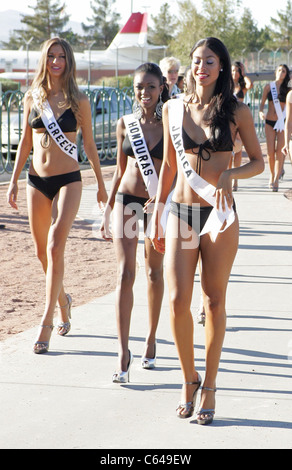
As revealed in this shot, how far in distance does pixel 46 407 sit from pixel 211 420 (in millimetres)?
836

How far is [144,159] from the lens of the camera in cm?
456

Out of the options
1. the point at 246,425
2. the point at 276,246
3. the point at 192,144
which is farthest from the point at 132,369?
the point at 276,246

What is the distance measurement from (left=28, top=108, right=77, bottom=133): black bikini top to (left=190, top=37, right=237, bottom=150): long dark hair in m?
1.42

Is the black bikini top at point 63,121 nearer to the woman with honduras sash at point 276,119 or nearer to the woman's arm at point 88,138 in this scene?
the woman's arm at point 88,138

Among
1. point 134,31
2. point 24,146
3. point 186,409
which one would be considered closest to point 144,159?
point 24,146

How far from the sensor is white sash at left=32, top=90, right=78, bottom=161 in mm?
5098

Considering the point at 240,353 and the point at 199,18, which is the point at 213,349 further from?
the point at 199,18

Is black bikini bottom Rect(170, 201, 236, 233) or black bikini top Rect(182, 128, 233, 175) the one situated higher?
black bikini top Rect(182, 128, 233, 175)

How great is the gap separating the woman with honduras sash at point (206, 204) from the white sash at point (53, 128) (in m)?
1.32

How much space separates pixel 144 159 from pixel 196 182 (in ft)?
2.54

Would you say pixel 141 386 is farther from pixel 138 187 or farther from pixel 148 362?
pixel 138 187

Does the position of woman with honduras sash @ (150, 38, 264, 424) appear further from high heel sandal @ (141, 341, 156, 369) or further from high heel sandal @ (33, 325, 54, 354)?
high heel sandal @ (33, 325, 54, 354)

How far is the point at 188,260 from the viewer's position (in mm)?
3812

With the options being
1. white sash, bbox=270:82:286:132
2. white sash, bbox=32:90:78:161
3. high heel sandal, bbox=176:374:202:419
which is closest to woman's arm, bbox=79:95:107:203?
white sash, bbox=32:90:78:161
